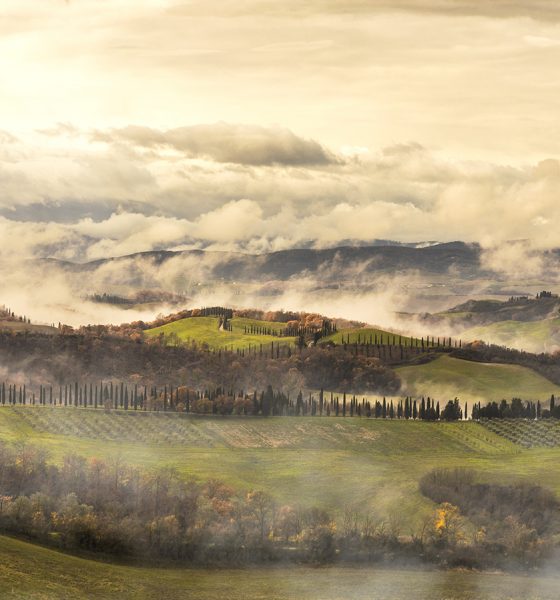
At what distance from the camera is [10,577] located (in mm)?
199125

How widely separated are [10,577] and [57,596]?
11.0 m

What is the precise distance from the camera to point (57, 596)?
198 meters
